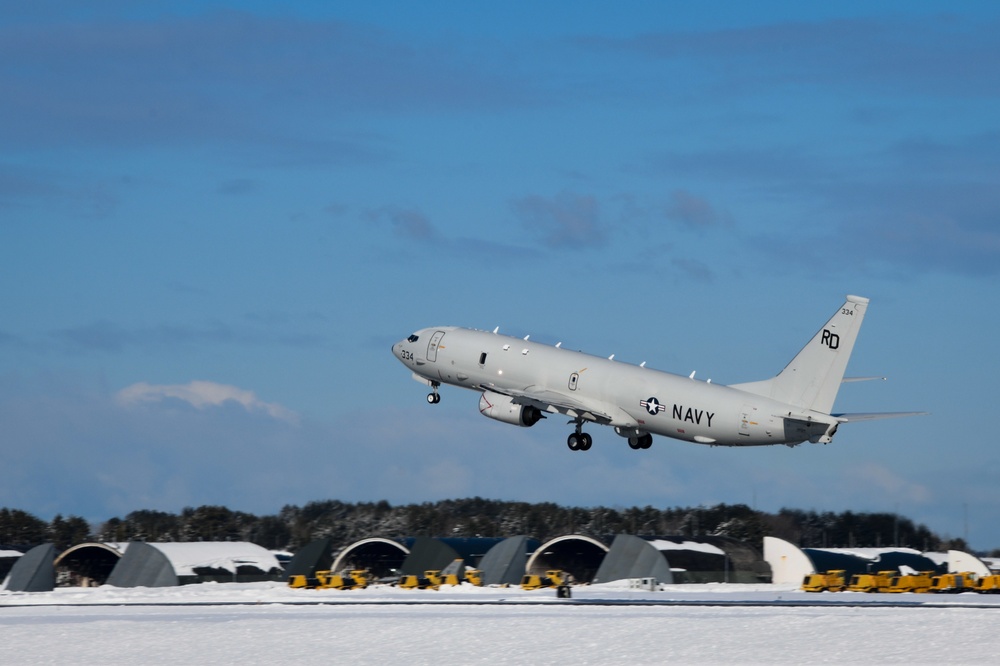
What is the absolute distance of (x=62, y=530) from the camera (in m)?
188

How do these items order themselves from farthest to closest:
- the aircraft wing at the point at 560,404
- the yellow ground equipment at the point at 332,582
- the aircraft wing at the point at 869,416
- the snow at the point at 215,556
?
the snow at the point at 215,556, the yellow ground equipment at the point at 332,582, the aircraft wing at the point at 560,404, the aircraft wing at the point at 869,416

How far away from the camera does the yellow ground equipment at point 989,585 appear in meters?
120

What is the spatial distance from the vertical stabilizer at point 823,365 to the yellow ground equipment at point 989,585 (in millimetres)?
39707

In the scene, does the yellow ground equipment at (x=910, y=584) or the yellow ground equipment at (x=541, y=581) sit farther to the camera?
the yellow ground equipment at (x=541, y=581)

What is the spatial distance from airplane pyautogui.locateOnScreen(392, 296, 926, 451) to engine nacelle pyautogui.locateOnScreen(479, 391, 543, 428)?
0.06 metres

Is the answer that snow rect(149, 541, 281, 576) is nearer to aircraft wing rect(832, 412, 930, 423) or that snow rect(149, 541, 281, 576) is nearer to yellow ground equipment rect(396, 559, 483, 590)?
yellow ground equipment rect(396, 559, 483, 590)

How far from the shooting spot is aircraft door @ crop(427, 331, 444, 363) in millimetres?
103000

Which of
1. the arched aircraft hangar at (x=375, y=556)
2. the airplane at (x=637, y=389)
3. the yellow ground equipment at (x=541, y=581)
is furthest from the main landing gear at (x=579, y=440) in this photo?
the arched aircraft hangar at (x=375, y=556)

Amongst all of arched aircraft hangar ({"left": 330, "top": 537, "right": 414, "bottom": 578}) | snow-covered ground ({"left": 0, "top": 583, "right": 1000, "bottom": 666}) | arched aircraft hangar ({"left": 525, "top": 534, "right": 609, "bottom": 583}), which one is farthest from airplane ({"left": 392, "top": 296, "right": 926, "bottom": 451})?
arched aircraft hangar ({"left": 330, "top": 537, "right": 414, "bottom": 578})

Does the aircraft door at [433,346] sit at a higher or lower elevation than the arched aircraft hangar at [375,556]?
higher

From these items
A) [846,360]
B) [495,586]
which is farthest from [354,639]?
[495,586]

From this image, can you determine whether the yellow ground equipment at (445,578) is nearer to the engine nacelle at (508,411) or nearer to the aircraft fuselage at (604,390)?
the aircraft fuselage at (604,390)

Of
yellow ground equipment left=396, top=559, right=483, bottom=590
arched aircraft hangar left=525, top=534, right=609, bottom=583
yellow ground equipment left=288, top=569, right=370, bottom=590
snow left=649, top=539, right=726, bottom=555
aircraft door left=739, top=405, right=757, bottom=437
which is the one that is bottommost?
yellow ground equipment left=288, top=569, right=370, bottom=590

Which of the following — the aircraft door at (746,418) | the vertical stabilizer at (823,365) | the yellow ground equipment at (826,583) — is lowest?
the yellow ground equipment at (826,583)
